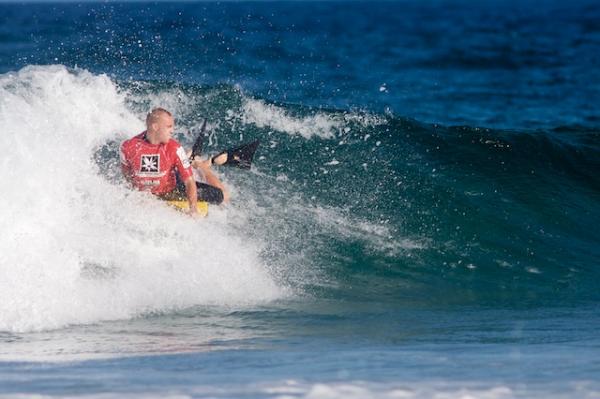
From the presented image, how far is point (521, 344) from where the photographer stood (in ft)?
21.9

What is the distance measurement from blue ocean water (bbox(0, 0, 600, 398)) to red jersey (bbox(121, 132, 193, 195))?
0.71 feet

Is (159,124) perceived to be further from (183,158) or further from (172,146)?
(183,158)

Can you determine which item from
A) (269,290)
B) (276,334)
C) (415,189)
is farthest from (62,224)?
(415,189)

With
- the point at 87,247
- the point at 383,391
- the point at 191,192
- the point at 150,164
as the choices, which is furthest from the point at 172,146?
the point at 383,391

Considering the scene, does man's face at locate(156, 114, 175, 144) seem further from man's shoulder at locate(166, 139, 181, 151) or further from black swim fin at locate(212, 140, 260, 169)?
black swim fin at locate(212, 140, 260, 169)

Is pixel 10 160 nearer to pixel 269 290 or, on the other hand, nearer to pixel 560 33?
pixel 269 290

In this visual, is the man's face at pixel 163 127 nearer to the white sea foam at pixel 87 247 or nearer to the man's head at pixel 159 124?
the man's head at pixel 159 124

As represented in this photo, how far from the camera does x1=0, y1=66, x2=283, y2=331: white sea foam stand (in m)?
7.69

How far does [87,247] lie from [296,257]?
2.07m

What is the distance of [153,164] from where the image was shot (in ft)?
28.7

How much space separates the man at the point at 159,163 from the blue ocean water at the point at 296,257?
0.21 m

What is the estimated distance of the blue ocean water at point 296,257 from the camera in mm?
5566

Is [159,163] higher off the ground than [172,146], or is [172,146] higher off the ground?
[172,146]

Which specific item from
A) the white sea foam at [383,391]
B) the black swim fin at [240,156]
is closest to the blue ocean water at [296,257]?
the white sea foam at [383,391]
